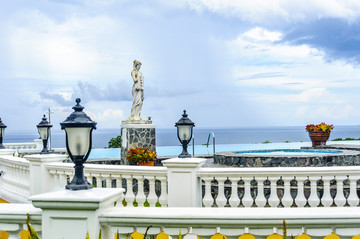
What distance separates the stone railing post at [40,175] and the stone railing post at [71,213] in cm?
446

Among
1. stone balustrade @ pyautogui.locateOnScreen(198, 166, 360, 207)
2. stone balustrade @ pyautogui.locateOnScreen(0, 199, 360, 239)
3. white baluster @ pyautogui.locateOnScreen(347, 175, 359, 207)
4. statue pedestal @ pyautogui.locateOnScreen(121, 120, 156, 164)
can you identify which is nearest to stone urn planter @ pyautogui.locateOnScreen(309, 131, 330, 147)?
statue pedestal @ pyautogui.locateOnScreen(121, 120, 156, 164)

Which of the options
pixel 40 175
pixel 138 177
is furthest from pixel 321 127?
pixel 40 175

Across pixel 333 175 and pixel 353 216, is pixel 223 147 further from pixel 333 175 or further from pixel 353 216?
pixel 353 216

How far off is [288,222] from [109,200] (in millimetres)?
1368

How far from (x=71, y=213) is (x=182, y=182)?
2992 mm

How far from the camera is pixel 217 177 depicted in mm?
5660

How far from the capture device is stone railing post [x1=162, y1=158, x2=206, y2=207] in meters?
5.56

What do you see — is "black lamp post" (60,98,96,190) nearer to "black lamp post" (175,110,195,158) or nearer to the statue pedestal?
"black lamp post" (175,110,195,158)

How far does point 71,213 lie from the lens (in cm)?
274

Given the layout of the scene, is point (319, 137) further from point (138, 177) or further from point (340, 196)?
point (138, 177)

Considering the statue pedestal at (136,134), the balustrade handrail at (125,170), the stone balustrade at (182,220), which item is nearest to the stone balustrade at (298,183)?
the balustrade handrail at (125,170)

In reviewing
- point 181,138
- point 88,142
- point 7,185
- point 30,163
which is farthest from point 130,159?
point 88,142

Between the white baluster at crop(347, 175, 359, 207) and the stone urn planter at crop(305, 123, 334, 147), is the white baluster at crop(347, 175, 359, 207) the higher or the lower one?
the lower one

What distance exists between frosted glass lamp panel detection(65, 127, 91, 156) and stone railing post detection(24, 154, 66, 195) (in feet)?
14.0
